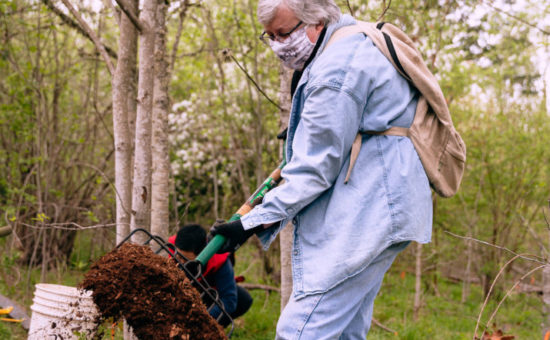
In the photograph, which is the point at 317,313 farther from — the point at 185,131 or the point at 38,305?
the point at 185,131

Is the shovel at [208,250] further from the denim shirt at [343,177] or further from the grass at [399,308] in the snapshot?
the grass at [399,308]

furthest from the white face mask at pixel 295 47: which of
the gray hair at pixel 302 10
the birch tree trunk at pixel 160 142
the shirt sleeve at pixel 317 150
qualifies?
the birch tree trunk at pixel 160 142

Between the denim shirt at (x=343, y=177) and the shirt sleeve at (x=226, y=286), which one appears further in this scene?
the shirt sleeve at (x=226, y=286)

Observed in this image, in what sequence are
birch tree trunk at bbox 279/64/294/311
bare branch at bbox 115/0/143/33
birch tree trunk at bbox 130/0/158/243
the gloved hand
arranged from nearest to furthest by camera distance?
the gloved hand → bare branch at bbox 115/0/143/33 → birch tree trunk at bbox 130/0/158/243 → birch tree trunk at bbox 279/64/294/311

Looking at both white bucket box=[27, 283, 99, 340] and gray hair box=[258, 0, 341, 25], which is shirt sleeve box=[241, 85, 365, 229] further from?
white bucket box=[27, 283, 99, 340]

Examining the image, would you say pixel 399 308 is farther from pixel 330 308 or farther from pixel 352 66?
pixel 352 66

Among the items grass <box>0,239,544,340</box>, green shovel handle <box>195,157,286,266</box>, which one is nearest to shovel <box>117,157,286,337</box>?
green shovel handle <box>195,157,286,266</box>

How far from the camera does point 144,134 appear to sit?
3.30 m

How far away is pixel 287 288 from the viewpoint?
11.2 ft

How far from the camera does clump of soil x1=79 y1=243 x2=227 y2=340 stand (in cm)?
193

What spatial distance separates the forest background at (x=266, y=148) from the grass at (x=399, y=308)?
3cm

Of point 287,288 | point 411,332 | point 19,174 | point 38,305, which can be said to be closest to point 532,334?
point 411,332

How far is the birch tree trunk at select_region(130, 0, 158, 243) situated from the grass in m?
1.03

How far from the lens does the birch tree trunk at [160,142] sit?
3533 mm
